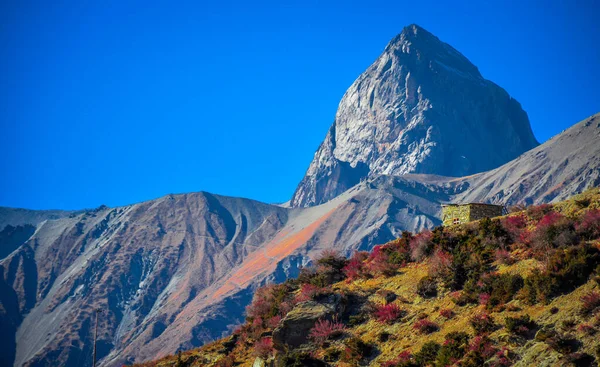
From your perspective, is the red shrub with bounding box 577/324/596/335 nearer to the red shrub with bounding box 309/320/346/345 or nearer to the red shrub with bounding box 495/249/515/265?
the red shrub with bounding box 495/249/515/265

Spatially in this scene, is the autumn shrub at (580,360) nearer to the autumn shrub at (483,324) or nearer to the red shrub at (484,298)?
the autumn shrub at (483,324)

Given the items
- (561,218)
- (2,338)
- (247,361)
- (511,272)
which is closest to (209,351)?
(247,361)

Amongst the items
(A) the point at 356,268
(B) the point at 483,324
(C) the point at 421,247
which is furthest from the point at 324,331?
(B) the point at 483,324

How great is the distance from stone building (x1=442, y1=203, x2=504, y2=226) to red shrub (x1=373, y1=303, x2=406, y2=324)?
1191 cm

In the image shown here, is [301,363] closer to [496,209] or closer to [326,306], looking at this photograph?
[326,306]

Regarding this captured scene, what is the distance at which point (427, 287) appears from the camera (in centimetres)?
3322

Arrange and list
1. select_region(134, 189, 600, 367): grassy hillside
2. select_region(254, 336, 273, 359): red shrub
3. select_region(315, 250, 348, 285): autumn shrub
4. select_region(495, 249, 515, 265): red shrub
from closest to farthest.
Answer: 1. select_region(134, 189, 600, 367): grassy hillside
2. select_region(495, 249, 515, 265): red shrub
3. select_region(254, 336, 273, 359): red shrub
4. select_region(315, 250, 348, 285): autumn shrub

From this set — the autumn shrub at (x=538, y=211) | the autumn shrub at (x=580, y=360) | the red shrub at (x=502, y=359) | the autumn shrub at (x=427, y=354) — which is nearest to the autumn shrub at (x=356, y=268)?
the autumn shrub at (x=538, y=211)

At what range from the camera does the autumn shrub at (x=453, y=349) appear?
2591 cm

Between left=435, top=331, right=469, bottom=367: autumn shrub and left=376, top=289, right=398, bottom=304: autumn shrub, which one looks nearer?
left=435, top=331, right=469, bottom=367: autumn shrub

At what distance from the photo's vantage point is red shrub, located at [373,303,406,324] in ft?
106

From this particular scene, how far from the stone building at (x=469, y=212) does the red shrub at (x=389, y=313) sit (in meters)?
11.9

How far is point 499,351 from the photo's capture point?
25.0 m

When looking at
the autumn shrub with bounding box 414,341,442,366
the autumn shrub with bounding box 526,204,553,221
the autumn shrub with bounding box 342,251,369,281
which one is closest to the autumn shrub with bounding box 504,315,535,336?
the autumn shrub with bounding box 414,341,442,366
